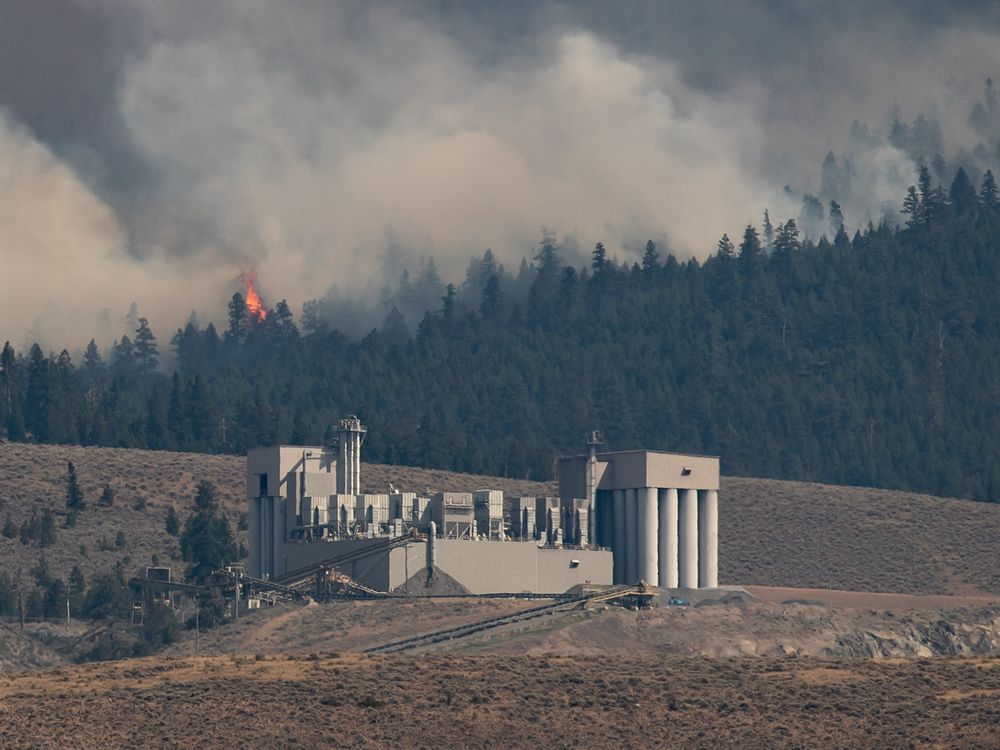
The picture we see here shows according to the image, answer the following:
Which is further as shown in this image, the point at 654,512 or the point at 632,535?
the point at 632,535

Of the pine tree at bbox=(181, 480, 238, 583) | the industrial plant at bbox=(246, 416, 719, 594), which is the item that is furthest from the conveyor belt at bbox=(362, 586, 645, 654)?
the pine tree at bbox=(181, 480, 238, 583)

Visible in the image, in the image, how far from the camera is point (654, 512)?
529 feet

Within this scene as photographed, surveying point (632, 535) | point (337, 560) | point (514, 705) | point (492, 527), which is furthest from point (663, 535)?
A: point (514, 705)

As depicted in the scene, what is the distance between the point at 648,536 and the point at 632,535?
1.64 meters

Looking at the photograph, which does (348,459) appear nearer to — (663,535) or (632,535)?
(632,535)

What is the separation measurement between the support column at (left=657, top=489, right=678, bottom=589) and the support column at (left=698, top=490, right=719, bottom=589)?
10.0 feet

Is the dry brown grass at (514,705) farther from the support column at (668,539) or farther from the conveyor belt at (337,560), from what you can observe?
the support column at (668,539)

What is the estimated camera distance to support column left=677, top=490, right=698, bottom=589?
162m

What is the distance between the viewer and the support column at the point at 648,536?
522 feet

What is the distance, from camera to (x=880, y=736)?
79625mm

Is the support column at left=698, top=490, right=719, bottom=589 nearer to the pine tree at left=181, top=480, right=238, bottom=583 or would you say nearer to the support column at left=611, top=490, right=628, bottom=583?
the support column at left=611, top=490, right=628, bottom=583

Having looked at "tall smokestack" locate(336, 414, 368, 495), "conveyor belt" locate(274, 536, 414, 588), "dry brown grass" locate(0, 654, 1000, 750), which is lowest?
"dry brown grass" locate(0, 654, 1000, 750)

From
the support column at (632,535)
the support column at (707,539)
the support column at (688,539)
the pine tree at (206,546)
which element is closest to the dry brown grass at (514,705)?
the support column at (632,535)

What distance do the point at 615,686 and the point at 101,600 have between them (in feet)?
265
